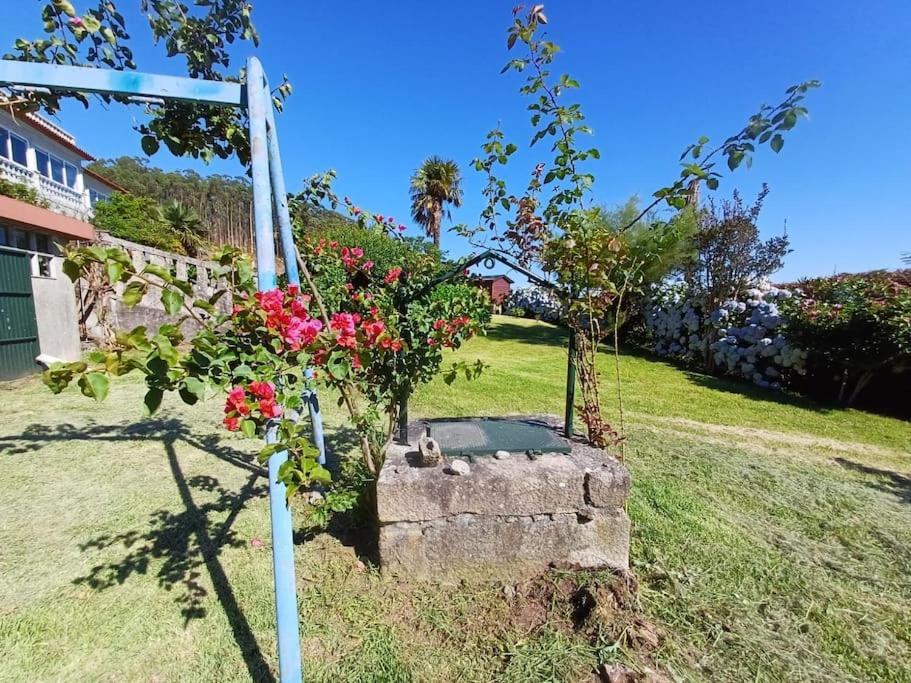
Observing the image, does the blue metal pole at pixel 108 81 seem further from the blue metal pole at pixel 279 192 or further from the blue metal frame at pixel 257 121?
the blue metal pole at pixel 279 192

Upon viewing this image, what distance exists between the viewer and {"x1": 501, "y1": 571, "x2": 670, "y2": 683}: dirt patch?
1.63 metres

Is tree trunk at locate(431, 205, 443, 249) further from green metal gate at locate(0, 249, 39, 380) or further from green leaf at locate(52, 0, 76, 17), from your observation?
green leaf at locate(52, 0, 76, 17)

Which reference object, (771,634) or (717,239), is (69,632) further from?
(717,239)

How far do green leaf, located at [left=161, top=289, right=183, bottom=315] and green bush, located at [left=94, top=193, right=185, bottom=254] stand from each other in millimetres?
17830

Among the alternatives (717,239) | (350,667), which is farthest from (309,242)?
(717,239)

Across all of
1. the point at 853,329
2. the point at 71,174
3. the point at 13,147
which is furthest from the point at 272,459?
the point at 71,174

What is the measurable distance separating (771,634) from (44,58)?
454 centimetres

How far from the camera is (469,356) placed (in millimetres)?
10773

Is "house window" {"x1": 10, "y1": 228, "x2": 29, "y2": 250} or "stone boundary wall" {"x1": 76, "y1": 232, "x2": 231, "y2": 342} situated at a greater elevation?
"house window" {"x1": 10, "y1": 228, "x2": 29, "y2": 250}

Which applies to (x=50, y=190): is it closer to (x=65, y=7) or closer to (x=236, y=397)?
(x=65, y=7)

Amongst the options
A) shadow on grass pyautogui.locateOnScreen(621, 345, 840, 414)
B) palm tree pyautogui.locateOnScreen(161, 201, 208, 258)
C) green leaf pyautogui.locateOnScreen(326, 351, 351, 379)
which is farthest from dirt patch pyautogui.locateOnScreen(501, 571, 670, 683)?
palm tree pyautogui.locateOnScreen(161, 201, 208, 258)

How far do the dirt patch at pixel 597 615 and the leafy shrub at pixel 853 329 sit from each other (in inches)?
249

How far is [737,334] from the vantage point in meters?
8.41

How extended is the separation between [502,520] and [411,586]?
23.3 inches
